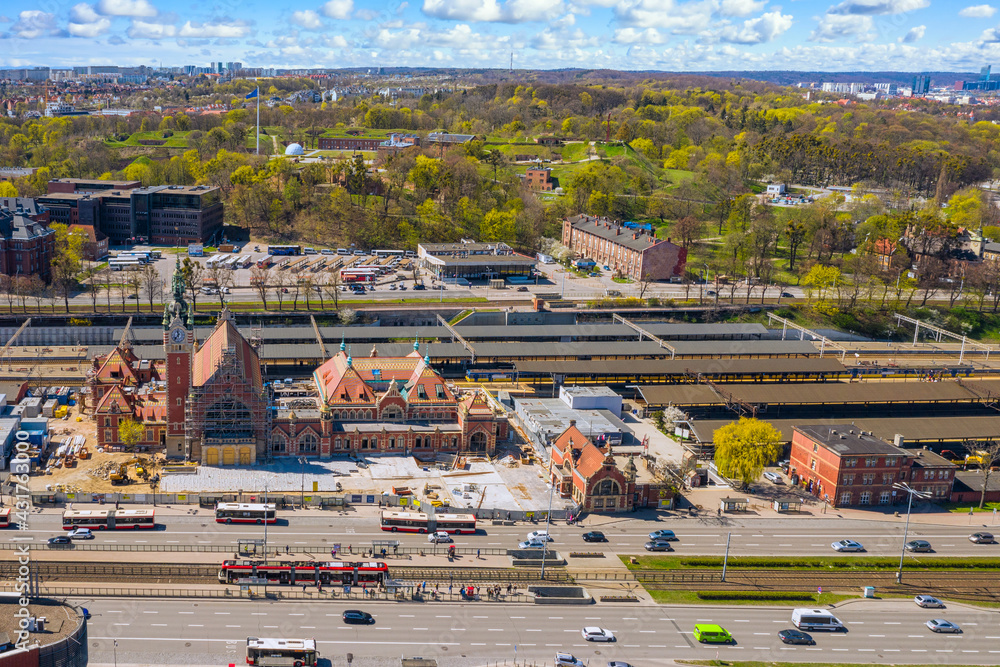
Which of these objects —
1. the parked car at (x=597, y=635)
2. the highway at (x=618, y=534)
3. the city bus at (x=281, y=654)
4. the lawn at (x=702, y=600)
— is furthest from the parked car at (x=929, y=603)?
the city bus at (x=281, y=654)

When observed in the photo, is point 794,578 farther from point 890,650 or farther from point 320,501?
point 320,501

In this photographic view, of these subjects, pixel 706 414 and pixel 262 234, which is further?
pixel 262 234

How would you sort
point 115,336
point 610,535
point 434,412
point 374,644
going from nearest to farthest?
1. point 374,644
2. point 610,535
3. point 434,412
4. point 115,336

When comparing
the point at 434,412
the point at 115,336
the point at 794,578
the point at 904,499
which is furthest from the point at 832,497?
the point at 115,336

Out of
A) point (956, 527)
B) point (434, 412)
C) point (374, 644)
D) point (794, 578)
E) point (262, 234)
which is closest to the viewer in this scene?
point (374, 644)

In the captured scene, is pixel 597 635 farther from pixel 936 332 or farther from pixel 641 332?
pixel 936 332

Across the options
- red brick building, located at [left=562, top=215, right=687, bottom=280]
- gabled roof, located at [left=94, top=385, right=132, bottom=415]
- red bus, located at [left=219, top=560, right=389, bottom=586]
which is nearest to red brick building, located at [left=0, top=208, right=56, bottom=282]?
gabled roof, located at [left=94, top=385, right=132, bottom=415]
